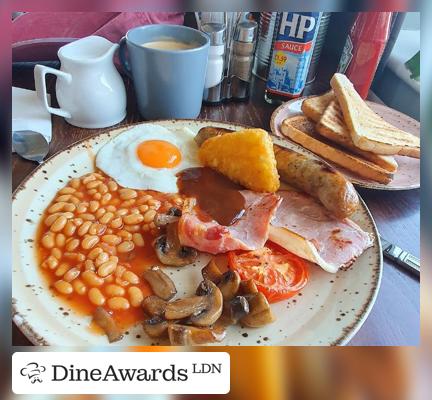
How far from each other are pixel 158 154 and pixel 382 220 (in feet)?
1.59

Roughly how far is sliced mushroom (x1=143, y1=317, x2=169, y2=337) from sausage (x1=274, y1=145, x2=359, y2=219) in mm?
367

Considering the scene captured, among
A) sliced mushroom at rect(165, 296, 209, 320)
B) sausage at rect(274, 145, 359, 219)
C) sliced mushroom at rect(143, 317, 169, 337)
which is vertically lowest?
sliced mushroom at rect(143, 317, 169, 337)

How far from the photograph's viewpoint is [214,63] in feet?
3.49

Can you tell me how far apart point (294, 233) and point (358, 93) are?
1.89ft

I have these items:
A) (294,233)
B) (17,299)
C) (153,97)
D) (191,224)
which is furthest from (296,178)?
(17,299)

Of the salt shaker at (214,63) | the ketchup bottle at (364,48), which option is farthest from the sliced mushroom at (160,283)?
the ketchup bottle at (364,48)

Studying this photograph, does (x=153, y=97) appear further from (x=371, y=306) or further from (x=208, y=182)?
(x=371, y=306)

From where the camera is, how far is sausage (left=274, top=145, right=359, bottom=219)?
0.73 metres

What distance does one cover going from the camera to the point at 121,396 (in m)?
0.51

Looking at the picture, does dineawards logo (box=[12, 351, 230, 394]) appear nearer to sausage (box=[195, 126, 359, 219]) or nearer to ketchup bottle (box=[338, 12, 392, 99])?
sausage (box=[195, 126, 359, 219])

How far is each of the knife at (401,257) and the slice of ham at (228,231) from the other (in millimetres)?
210

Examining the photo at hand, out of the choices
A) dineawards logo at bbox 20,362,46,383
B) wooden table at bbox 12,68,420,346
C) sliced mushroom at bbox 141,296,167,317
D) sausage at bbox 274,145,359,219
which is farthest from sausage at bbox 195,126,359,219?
Answer: dineawards logo at bbox 20,362,46,383

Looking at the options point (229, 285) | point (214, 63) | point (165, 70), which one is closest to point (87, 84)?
point (165, 70)

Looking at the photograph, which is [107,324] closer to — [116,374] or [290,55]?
[116,374]
